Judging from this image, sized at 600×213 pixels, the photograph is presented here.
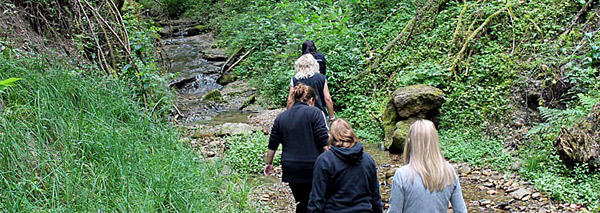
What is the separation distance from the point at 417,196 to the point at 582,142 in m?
3.79

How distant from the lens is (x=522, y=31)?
9000 millimetres

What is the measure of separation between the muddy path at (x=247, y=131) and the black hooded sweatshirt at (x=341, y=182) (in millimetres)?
2076

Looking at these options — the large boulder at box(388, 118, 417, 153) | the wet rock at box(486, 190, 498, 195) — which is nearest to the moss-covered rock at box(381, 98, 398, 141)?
the large boulder at box(388, 118, 417, 153)

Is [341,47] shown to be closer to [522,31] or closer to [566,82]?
[522,31]

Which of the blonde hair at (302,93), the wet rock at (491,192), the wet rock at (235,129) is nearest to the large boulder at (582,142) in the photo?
the wet rock at (491,192)

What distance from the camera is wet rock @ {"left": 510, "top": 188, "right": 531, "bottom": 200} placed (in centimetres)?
566

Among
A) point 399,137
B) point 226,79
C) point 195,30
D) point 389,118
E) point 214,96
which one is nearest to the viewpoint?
point 399,137

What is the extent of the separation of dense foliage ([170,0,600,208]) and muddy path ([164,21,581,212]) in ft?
1.04

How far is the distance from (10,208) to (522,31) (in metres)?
8.87

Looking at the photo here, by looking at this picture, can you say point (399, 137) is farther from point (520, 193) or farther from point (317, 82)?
point (317, 82)

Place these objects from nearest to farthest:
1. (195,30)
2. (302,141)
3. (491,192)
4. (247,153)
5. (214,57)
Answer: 1. (302,141)
2. (491,192)
3. (247,153)
4. (214,57)
5. (195,30)

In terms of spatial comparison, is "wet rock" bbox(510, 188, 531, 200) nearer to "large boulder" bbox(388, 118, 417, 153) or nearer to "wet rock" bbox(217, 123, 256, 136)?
"large boulder" bbox(388, 118, 417, 153)

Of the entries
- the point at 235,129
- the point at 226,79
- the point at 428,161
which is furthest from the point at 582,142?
the point at 226,79

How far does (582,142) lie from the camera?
5703mm
